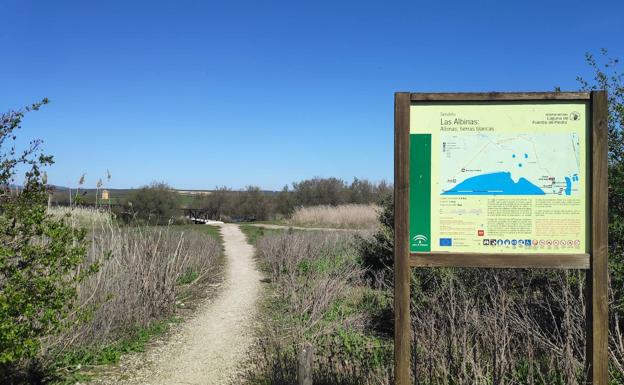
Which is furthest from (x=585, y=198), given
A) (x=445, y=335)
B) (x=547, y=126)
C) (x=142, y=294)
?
(x=142, y=294)

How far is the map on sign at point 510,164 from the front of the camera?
3574 millimetres

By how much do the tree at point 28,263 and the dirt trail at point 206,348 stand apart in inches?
74.6

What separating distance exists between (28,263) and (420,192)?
10.0ft

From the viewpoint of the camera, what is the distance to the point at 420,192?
3609mm

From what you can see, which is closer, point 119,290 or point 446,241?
point 446,241

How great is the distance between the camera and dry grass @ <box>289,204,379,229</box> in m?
29.3

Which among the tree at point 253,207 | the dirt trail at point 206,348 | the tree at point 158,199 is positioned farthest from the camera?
the tree at point 253,207

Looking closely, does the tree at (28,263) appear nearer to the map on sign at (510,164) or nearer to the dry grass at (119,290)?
the dry grass at (119,290)

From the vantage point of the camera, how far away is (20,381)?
5.12 meters

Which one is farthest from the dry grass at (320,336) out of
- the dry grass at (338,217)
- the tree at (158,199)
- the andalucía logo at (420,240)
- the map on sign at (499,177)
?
the tree at (158,199)

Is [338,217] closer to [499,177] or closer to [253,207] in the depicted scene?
[253,207]

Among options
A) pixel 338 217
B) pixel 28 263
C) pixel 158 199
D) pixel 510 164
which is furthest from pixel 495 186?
pixel 158 199

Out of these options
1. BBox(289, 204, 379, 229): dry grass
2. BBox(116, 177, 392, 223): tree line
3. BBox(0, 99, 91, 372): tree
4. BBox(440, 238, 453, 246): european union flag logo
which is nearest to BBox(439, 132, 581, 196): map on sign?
BBox(440, 238, 453, 246): european union flag logo

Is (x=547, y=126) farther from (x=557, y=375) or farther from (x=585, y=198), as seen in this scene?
(x=557, y=375)
